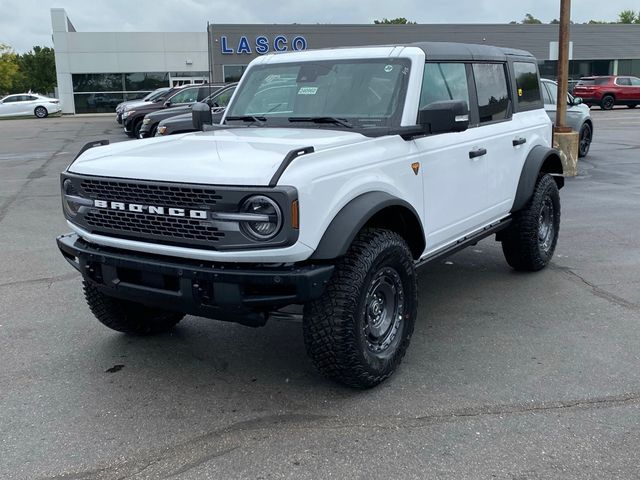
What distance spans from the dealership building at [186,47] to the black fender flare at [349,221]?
128 ft

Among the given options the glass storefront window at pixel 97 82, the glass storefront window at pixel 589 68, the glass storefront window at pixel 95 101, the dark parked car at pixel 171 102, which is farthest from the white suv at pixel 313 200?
the glass storefront window at pixel 589 68

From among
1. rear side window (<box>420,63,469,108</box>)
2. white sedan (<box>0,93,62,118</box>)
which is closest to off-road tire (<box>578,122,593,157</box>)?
rear side window (<box>420,63,469,108</box>)

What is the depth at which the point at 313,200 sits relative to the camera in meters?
3.27

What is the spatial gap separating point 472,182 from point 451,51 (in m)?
1.01

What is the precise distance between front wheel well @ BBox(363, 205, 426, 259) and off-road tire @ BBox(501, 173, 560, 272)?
195 cm

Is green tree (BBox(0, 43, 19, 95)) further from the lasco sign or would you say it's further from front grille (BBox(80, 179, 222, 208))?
front grille (BBox(80, 179, 222, 208))

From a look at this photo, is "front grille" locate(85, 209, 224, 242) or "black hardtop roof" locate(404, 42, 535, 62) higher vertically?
"black hardtop roof" locate(404, 42, 535, 62)

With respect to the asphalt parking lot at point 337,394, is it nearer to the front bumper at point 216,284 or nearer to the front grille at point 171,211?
the front bumper at point 216,284

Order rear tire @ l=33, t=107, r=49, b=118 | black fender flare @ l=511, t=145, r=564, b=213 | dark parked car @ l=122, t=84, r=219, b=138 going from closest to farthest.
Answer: black fender flare @ l=511, t=145, r=564, b=213
dark parked car @ l=122, t=84, r=219, b=138
rear tire @ l=33, t=107, r=49, b=118

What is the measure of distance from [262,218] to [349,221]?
1.64ft

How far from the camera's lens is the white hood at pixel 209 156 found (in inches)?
128

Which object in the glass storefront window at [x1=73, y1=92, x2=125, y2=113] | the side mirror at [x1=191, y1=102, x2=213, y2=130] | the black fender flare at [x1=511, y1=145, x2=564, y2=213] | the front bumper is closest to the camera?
the front bumper

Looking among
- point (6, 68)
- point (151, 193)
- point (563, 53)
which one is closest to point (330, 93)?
point (151, 193)

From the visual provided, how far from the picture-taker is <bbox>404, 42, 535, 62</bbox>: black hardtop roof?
471 centimetres
